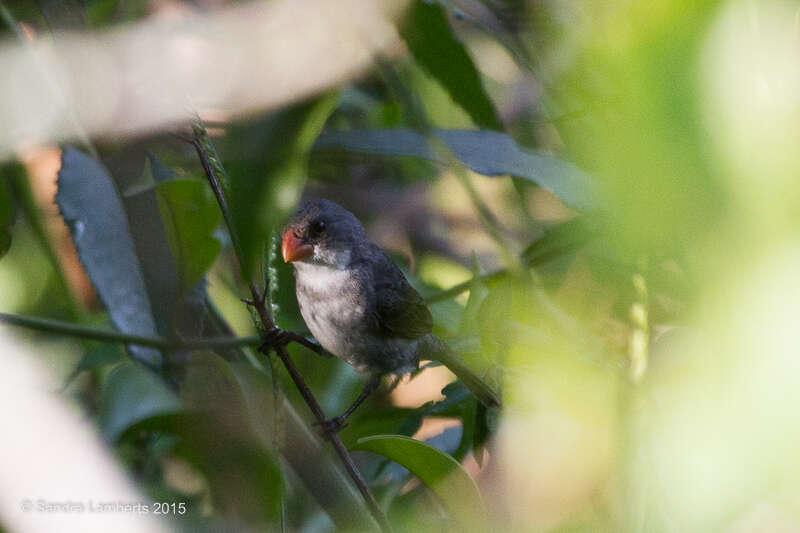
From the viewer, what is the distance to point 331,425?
3.80 feet

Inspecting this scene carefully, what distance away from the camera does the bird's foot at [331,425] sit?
3.55 ft

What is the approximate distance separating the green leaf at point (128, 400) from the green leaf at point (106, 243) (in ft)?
0.63

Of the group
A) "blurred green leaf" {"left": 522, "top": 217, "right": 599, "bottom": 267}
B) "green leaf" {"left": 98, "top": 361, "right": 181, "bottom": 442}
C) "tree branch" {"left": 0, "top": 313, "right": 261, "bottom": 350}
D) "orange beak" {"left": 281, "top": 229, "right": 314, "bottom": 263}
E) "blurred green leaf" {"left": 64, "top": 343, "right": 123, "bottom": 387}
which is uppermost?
"blurred green leaf" {"left": 522, "top": 217, "right": 599, "bottom": 267}

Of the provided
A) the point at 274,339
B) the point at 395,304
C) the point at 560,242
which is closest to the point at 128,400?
the point at 274,339

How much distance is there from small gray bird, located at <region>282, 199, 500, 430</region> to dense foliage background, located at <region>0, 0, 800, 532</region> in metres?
0.10

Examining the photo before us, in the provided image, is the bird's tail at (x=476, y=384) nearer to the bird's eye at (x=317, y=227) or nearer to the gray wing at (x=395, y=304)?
the gray wing at (x=395, y=304)

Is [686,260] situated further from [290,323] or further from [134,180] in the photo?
[290,323]

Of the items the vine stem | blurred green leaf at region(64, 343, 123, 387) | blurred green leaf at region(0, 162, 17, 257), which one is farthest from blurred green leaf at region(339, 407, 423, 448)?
blurred green leaf at region(0, 162, 17, 257)

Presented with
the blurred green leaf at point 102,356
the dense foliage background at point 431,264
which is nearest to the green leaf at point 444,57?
the dense foliage background at point 431,264

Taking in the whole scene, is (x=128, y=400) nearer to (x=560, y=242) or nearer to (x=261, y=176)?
(x=560, y=242)

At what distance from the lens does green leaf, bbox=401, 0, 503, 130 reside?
48.5 inches

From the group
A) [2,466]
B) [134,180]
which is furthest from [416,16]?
[2,466]

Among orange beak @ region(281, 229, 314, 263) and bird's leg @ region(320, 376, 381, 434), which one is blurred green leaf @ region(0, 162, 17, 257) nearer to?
bird's leg @ region(320, 376, 381, 434)

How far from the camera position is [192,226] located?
3.79ft
